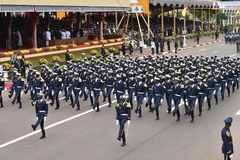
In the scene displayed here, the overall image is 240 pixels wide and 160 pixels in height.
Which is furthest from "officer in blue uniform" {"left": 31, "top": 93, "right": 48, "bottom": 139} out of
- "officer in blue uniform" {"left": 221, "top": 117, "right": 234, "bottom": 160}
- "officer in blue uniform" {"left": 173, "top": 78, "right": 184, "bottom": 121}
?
"officer in blue uniform" {"left": 221, "top": 117, "right": 234, "bottom": 160}

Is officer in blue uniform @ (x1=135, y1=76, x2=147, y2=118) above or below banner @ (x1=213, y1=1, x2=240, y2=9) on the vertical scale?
below

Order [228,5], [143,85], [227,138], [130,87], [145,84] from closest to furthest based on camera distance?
1. [227,138]
2. [143,85]
3. [145,84]
4. [130,87]
5. [228,5]

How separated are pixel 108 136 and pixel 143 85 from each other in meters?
3.15

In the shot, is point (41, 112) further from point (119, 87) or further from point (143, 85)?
point (143, 85)

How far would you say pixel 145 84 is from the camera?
1648 cm

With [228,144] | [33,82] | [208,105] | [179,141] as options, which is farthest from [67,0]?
[228,144]

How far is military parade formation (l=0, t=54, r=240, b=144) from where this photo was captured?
52.5ft

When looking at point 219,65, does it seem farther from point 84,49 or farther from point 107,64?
point 84,49

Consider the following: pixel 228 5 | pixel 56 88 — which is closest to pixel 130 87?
pixel 56 88

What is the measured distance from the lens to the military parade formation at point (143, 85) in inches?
631

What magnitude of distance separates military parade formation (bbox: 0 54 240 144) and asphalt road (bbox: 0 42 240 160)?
530mm

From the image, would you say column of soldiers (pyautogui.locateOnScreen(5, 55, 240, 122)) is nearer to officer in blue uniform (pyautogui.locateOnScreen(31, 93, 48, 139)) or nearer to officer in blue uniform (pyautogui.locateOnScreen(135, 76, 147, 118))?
officer in blue uniform (pyautogui.locateOnScreen(135, 76, 147, 118))

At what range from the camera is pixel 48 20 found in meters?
35.5

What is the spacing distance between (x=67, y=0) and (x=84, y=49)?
4.13 m
